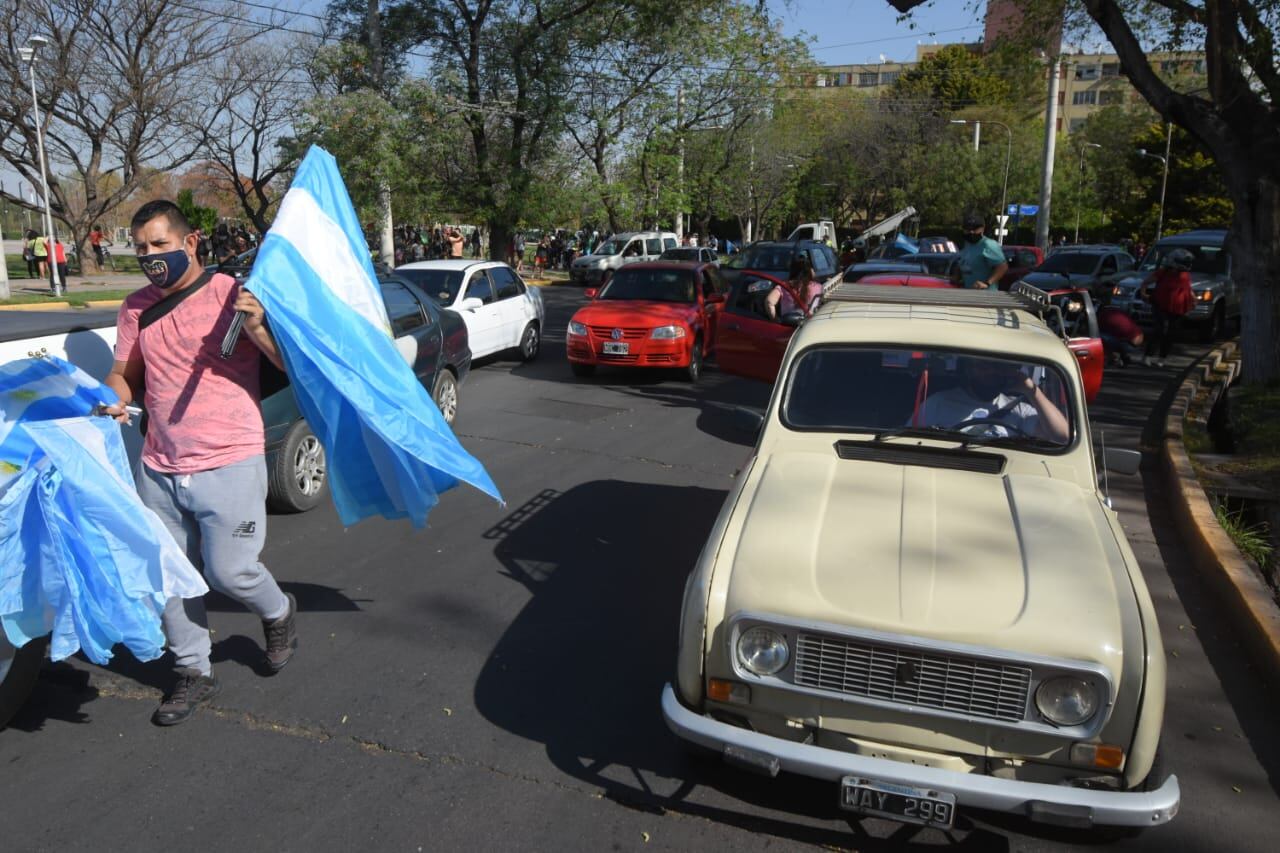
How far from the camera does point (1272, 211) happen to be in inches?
396

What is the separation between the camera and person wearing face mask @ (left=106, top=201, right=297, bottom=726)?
3781mm

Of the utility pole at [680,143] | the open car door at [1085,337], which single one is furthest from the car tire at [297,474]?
the utility pole at [680,143]

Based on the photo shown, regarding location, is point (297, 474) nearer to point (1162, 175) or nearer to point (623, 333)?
point (623, 333)

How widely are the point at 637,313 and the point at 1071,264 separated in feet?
44.2

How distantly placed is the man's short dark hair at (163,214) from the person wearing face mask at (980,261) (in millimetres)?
8682

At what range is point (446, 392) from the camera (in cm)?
949

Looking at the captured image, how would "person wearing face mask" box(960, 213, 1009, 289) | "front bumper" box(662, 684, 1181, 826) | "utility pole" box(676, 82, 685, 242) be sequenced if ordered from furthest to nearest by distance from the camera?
"utility pole" box(676, 82, 685, 242) → "person wearing face mask" box(960, 213, 1009, 289) → "front bumper" box(662, 684, 1181, 826)

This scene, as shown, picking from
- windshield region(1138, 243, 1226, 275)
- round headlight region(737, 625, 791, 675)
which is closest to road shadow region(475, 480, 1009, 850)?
round headlight region(737, 625, 791, 675)

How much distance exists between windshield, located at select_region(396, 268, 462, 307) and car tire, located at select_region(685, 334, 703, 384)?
3190mm

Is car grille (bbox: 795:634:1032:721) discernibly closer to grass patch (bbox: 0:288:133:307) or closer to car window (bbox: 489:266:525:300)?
car window (bbox: 489:266:525:300)

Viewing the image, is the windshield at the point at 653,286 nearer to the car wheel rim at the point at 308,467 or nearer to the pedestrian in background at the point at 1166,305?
the car wheel rim at the point at 308,467

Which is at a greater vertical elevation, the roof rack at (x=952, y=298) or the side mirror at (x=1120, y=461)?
the roof rack at (x=952, y=298)

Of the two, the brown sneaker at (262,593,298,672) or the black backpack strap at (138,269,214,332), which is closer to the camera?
the black backpack strap at (138,269,214,332)

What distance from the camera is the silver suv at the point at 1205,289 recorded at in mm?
18047
